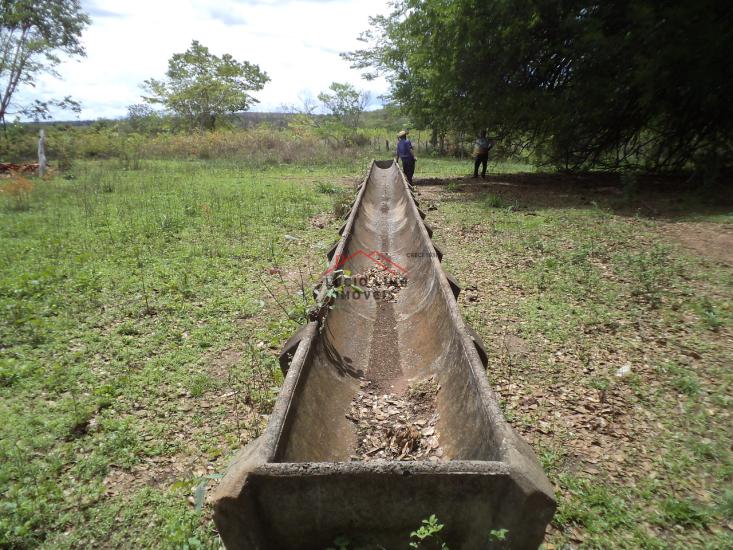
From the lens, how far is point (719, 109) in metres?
10.3

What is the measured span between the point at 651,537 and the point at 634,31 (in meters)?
11.6

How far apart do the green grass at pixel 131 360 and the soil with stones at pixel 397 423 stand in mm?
896

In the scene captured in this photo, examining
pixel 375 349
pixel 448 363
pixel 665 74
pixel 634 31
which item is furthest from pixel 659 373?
pixel 634 31

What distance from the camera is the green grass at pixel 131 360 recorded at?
267 centimetres

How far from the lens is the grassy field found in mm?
2625

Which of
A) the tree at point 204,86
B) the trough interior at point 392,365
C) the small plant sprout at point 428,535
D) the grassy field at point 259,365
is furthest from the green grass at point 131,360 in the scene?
the tree at point 204,86

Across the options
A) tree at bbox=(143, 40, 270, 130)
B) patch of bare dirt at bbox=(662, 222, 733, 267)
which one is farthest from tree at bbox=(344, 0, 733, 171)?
tree at bbox=(143, 40, 270, 130)

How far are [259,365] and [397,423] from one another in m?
1.62

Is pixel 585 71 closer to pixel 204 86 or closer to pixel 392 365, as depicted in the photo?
pixel 392 365

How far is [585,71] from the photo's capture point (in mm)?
11047

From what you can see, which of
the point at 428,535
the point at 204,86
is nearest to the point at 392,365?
A: the point at 428,535

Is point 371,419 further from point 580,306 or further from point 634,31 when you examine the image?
point 634,31

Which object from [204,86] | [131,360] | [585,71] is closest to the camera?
[131,360]

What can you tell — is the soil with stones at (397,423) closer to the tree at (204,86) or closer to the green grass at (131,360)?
the green grass at (131,360)
